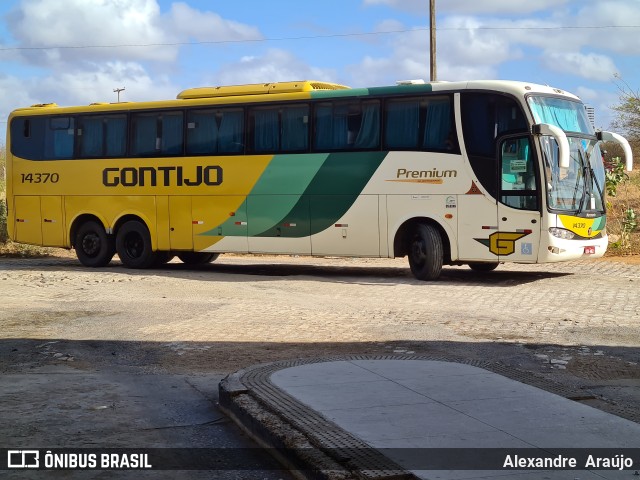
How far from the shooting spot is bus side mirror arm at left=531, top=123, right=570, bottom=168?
15922 millimetres

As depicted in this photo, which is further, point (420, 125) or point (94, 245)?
point (94, 245)

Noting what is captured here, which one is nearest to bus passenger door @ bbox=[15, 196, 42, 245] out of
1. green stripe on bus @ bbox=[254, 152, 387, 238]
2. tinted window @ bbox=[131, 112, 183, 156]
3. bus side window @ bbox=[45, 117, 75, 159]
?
bus side window @ bbox=[45, 117, 75, 159]

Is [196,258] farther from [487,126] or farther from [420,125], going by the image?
[487,126]

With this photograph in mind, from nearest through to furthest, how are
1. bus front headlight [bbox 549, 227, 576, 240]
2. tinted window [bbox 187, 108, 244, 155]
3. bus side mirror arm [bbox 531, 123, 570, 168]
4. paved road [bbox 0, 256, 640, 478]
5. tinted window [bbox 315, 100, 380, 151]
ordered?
paved road [bbox 0, 256, 640, 478] < bus side mirror arm [bbox 531, 123, 570, 168] < bus front headlight [bbox 549, 227, 576, 240] < tinted window [bbox 315, 100, 380, 151] < tinted window [bbox 187, 108, 244, 155]

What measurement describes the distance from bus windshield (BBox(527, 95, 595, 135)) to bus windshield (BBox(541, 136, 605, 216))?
0.26m

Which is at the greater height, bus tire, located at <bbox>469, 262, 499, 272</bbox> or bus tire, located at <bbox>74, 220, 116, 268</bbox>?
bus tire, located at <bbox>74, 220, 116, 268</bbox>

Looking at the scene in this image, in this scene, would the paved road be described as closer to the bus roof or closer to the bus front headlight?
the bus front headlight

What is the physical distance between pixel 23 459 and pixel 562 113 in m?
13.5

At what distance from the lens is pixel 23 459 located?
619cm

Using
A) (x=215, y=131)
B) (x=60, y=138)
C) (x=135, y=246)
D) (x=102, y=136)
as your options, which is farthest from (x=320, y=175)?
(x=60, y=138)

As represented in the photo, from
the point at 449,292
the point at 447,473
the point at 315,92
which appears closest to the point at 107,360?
the point at 447,473

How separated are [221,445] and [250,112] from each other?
13616 millimetres

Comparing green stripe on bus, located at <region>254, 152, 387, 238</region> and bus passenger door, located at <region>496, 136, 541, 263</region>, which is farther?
green stripe on bus, located at <region>254, 152, 387, 238</region>

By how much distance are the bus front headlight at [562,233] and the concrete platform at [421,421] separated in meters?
8.26
